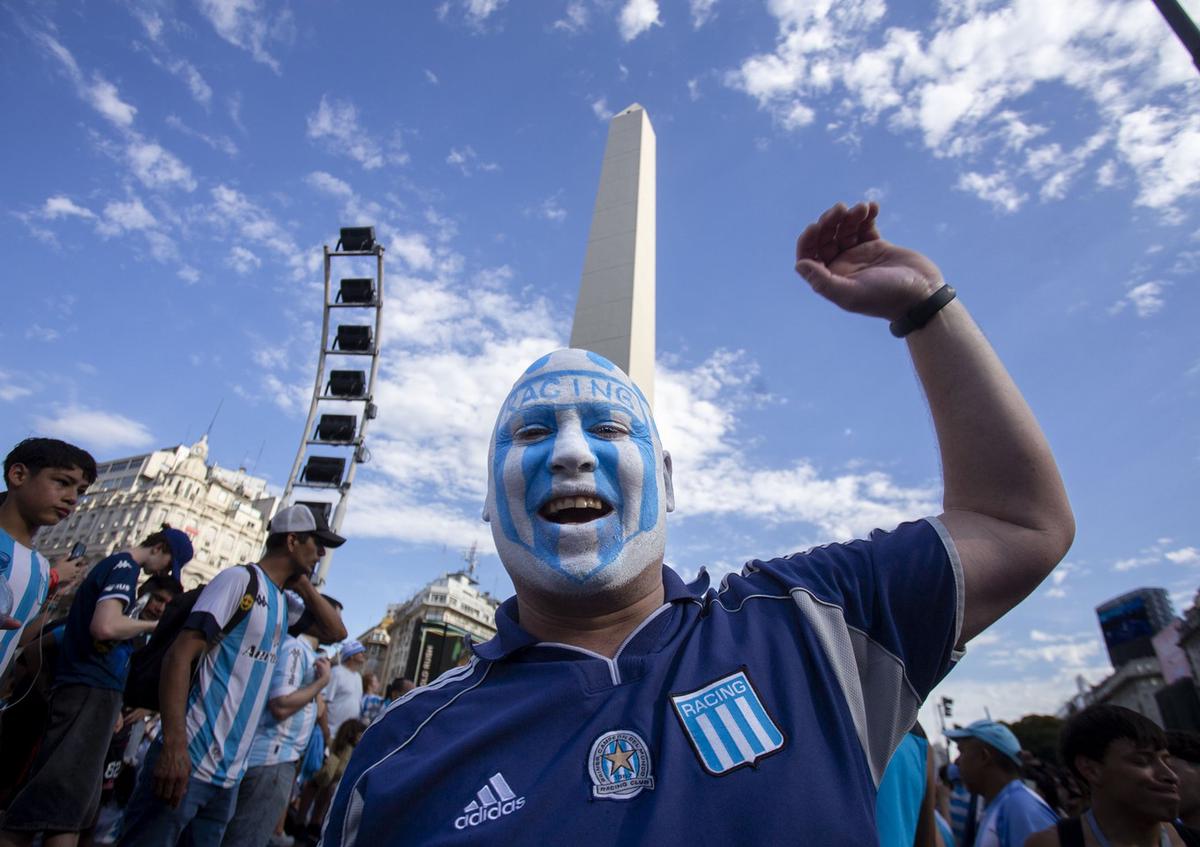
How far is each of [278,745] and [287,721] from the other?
6.4 inches

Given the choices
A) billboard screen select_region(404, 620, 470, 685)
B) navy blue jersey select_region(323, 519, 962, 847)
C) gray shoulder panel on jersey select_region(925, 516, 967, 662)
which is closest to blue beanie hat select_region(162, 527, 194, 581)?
navy blue jersey select_region(323, 519, 962, 847)

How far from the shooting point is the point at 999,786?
13.6 ft

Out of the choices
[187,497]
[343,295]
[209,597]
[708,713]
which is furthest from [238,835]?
[187,497]

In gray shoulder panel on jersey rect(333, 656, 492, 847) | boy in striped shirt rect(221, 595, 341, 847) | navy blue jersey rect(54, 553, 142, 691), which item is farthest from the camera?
boy in striped shirt rect(221, 595, 341, 847)

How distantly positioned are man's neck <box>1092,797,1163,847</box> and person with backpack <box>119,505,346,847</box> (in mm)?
3642

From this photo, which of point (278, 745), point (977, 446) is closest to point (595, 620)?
point (977, 446)

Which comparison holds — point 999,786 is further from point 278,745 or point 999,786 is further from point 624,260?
point 624,260

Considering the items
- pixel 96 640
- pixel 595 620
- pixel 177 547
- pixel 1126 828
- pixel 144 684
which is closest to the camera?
pixel 595 620

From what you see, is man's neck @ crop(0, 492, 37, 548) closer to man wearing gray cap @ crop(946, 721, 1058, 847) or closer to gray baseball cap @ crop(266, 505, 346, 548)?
gray baseball cap @ crop(266, 505, 346, 548)

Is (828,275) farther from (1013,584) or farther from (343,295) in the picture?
(343,295)

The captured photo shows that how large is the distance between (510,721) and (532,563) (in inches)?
14.9

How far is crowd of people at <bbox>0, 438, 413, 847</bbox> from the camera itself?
2.77 meters

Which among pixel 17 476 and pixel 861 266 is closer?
pixel 861 266

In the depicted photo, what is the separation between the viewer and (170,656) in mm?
2805
